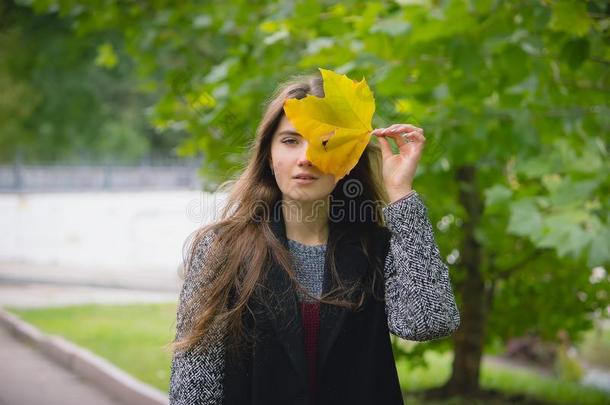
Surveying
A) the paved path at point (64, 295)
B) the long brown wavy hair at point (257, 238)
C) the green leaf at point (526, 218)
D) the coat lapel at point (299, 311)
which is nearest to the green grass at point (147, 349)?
the paved path at point (64, 295)

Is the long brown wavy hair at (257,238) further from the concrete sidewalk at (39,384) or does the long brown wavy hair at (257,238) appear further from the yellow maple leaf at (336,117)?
the concrete sidewalk at (39,384)

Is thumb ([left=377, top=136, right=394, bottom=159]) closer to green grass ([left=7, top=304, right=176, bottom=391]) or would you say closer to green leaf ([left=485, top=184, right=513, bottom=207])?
green leaf ([left=485, top=184, right=513, bottom=207])

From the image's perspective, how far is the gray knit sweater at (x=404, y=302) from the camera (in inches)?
78.4

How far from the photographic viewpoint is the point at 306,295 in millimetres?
2102

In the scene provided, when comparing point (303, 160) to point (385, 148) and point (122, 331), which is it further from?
point (122, 331)

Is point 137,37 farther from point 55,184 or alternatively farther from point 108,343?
point 55,184

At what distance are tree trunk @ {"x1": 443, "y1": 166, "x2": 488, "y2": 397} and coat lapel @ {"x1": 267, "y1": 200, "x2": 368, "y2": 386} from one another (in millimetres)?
3733

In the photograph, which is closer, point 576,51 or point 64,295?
point 576,51

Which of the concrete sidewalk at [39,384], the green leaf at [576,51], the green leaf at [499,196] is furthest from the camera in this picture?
the concrete sidewalk at [39,384]

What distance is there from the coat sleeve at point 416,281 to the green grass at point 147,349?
367 centimetres

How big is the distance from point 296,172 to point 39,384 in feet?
16.8

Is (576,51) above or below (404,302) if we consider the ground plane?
above

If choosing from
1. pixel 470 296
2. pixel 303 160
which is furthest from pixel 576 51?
pixel 470 296

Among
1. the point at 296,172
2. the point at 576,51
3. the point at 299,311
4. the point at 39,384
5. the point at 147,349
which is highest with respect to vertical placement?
the point at 576,51
